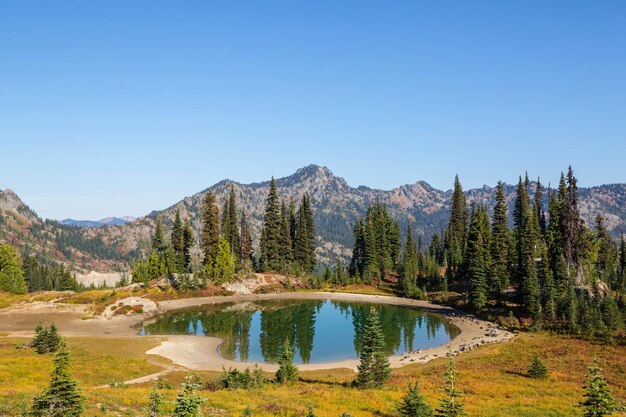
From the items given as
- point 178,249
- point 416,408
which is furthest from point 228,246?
point 416,408

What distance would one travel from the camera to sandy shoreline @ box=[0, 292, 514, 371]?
5188 centimetres

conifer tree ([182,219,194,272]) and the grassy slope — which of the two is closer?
the grassy slope

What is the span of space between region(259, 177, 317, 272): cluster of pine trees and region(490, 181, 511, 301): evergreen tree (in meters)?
55.4

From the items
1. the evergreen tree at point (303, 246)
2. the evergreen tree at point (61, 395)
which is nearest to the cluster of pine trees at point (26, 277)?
the evergreen tree at point (303, 246)

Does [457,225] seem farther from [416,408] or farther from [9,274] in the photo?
[9,274]

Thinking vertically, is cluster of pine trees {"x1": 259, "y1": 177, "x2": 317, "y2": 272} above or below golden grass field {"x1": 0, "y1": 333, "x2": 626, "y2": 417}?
above

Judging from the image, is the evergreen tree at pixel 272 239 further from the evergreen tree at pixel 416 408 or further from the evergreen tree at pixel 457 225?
the evergreen tree at pixel 416 408

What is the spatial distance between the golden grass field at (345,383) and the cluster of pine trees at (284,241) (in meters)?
64.5

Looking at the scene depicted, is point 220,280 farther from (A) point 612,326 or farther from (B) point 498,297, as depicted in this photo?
(A) point 612,326

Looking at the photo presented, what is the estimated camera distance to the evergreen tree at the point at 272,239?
123 meters

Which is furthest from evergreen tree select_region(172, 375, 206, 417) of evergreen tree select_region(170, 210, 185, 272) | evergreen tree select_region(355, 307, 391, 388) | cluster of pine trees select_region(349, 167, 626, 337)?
evergreen tree select_region(170, 210, 185, 272)

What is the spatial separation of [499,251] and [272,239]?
61.2 metres

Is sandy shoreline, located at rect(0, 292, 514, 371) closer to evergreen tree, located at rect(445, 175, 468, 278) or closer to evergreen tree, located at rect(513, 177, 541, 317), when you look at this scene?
evergreen tree, located at rect(513, 177, 541, 317)

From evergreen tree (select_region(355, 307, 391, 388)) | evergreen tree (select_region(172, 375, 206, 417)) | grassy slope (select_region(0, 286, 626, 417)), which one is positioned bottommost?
grassy slope (select_region(0, 286, 626, 417))
